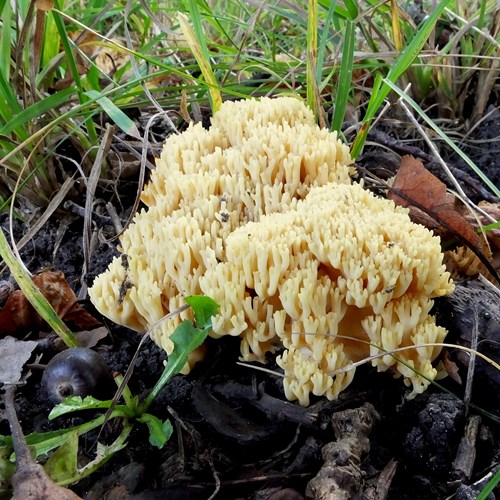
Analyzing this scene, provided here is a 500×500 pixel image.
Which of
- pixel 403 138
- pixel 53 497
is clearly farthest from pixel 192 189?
pixel 403 138

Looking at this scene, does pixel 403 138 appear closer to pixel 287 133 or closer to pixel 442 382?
pixel 287 133

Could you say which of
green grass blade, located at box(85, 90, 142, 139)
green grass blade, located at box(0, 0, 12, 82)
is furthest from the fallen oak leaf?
green grass blade, located at box(0, 0, 12, 82)

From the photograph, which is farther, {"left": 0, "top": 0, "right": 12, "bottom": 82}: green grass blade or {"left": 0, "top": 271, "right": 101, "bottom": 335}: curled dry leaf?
{"left": 0, "top": 0, "right": 12, "bottom": 82}: green grass blade

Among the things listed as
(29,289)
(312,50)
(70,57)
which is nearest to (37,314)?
(29,289)

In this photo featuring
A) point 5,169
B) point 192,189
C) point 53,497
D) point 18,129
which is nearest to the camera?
point 53,497

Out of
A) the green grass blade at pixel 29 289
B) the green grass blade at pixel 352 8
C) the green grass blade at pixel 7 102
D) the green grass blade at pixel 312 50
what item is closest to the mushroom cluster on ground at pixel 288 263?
the green grass blade at pixel 29 289

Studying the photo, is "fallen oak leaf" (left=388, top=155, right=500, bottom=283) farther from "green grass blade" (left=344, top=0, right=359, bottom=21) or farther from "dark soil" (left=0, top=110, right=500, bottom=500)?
"green grass blade" (left=344, top=0, right=359, bottom=21)

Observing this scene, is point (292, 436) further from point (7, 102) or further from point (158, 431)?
point (7, 102)
